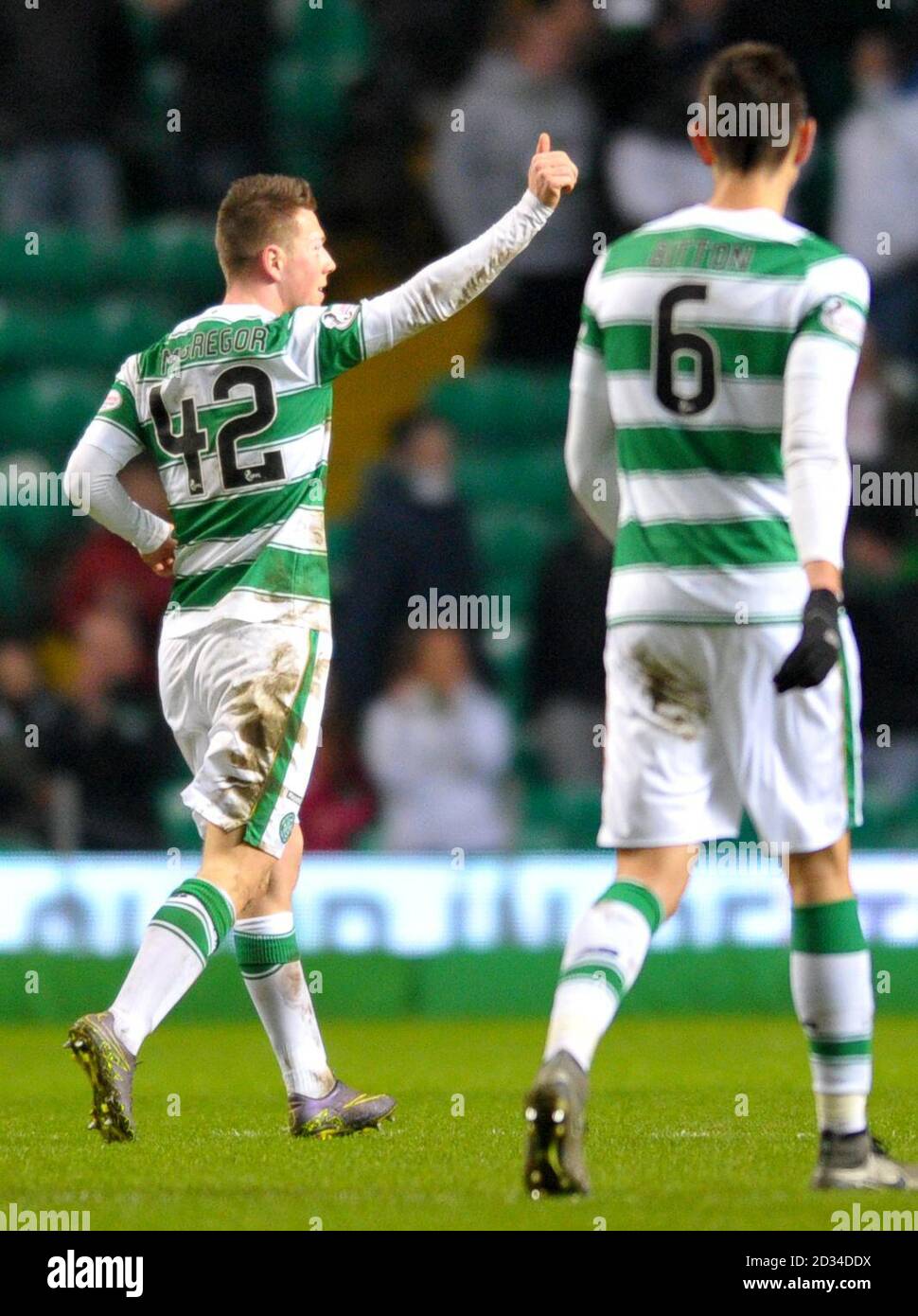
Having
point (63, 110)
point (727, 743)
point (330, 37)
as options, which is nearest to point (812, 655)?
point (727, 743)

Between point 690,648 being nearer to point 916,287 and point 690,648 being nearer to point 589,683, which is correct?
point 589,683

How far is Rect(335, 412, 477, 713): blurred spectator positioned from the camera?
444 inches

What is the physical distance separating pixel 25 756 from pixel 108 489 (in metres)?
5.47

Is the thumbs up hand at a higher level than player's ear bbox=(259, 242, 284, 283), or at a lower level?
higher

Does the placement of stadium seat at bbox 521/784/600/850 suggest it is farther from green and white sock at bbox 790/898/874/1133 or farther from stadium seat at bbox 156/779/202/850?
green and white sock at bbox 790/898/874/1133

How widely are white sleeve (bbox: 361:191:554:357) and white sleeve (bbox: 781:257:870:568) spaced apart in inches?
42.7

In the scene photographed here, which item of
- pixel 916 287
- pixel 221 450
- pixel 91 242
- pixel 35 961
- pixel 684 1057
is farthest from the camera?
pixel 91 242

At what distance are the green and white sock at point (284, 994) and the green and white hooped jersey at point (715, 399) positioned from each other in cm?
156

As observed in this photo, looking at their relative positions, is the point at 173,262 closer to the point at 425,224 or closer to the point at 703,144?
the point at 425,224

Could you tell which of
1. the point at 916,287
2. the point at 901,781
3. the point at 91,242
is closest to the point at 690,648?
the point at 901,781

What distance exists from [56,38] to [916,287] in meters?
5.14

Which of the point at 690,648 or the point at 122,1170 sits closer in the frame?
the point at 690,648

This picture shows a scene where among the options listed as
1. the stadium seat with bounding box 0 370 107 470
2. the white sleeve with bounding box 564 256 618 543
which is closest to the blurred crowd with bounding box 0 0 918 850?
the stadium seat with bounding box 0 370 107 470

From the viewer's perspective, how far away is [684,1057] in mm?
7664
